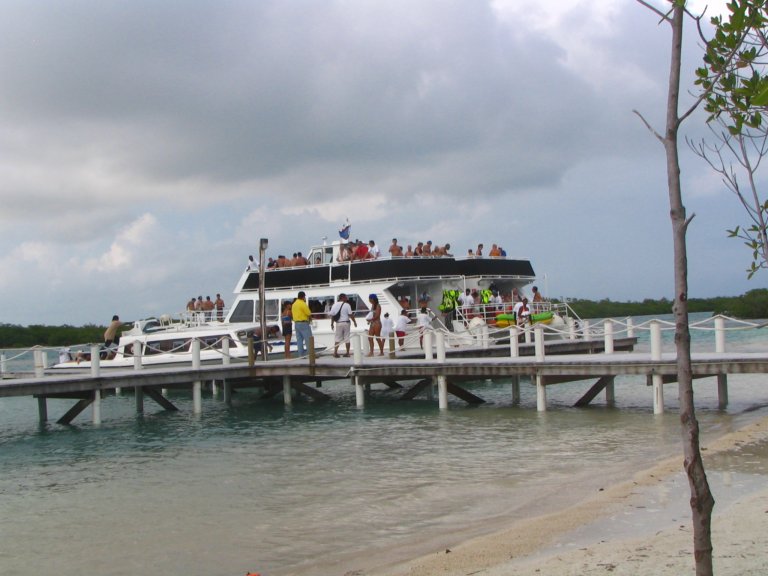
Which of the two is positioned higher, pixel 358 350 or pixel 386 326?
pixel 386 326

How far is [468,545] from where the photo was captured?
8898 millimetres

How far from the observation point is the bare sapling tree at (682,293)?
466 cm

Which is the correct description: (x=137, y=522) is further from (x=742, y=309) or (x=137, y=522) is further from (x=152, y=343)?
(x=742, y=309)

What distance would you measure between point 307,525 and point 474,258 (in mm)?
21287

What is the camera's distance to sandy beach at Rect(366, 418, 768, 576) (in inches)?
284

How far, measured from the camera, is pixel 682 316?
4742 mm

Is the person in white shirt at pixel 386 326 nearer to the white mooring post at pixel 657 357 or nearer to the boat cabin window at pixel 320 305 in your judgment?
the boat cabin window at pixel 320 305

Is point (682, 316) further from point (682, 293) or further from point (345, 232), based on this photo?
point (345, 232)

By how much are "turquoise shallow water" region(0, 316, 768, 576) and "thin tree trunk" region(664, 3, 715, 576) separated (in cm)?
449

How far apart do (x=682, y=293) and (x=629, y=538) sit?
14.7 feet

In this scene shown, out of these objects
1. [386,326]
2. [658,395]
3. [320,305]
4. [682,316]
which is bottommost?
[658,395]

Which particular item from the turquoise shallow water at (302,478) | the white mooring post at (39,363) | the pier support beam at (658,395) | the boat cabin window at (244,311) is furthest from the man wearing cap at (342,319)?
the pier support beam at (658,395)

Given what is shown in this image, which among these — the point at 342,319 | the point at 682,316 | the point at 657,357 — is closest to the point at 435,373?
the point at 342,319

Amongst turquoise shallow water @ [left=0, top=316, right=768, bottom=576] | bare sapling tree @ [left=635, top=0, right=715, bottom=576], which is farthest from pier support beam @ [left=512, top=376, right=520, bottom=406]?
bare sapling tree @ [left=635, top=0, right=715, bottom=576]
